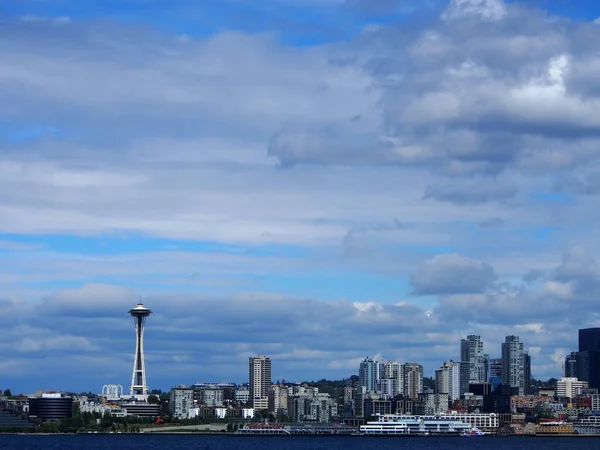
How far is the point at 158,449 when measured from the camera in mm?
199375

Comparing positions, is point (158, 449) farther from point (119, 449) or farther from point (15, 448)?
point (15, 448)

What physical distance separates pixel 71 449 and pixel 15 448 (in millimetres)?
9114

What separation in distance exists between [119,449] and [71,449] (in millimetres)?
8828

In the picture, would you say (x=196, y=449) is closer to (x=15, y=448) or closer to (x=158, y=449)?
(x=158, y=449)

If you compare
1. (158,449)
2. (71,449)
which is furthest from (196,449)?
(71,449)

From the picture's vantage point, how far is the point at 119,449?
19475cm

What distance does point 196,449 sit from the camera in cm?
19912

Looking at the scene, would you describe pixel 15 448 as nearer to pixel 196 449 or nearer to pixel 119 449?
pixel 119 449

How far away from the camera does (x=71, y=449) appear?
198m

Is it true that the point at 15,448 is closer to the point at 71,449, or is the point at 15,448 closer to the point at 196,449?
the point at 71,449

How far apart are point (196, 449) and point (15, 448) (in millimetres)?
28021

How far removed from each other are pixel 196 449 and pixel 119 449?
12.4 metres

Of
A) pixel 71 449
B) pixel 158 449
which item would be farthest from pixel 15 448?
pixel 158 449

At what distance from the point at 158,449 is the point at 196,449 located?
606cm
